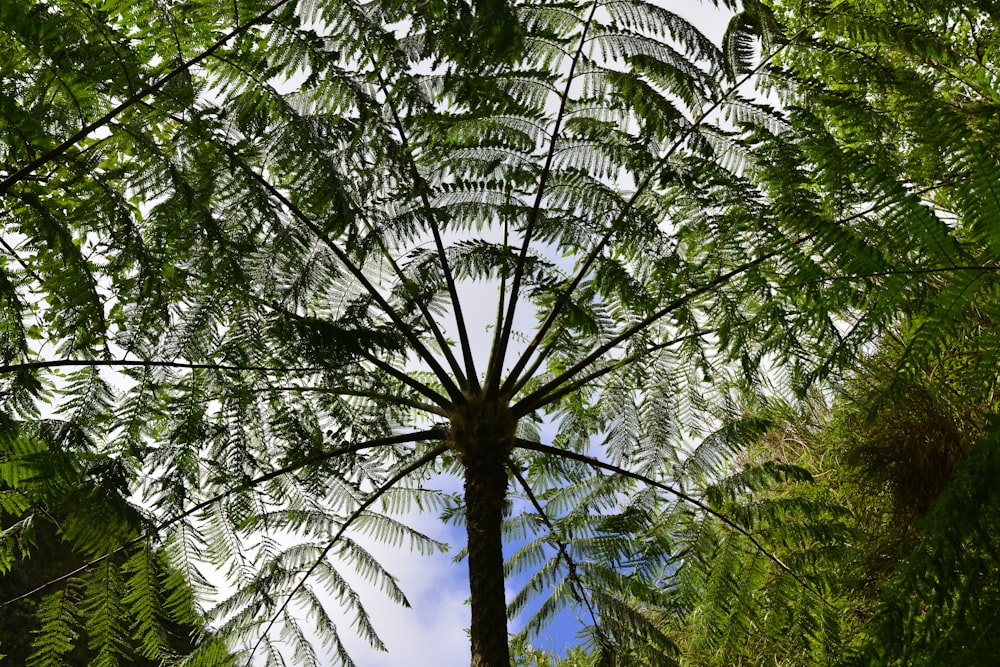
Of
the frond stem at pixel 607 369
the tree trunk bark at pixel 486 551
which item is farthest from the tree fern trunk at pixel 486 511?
the frond stem at pixel 607 369

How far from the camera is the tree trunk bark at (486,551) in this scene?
187 centimetres

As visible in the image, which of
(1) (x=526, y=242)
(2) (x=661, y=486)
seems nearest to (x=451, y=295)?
(1) (x=526, y=242)

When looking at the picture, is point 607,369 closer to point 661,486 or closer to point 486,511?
point 661,486

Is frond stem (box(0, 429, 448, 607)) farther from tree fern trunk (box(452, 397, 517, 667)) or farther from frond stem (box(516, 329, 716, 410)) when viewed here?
frond stem (box(516, 329, 716, 410))

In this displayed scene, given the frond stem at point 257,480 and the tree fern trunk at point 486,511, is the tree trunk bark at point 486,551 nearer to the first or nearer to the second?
the tree fern trunk at point 486,511

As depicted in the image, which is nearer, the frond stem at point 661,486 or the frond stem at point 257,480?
the frond stem at point 257,480

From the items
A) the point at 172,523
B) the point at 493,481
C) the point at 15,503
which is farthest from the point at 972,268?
the point at 15,503

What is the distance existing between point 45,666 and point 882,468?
2940 millimetres

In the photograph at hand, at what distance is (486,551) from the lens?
1940 millimetres

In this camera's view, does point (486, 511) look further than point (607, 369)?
No

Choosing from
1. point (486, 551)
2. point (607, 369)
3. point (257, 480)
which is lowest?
point (486, 551)

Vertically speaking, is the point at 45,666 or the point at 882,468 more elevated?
the point at 882,468

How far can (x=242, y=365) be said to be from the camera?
1886 millimetres

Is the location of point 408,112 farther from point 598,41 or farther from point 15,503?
point 15,503
